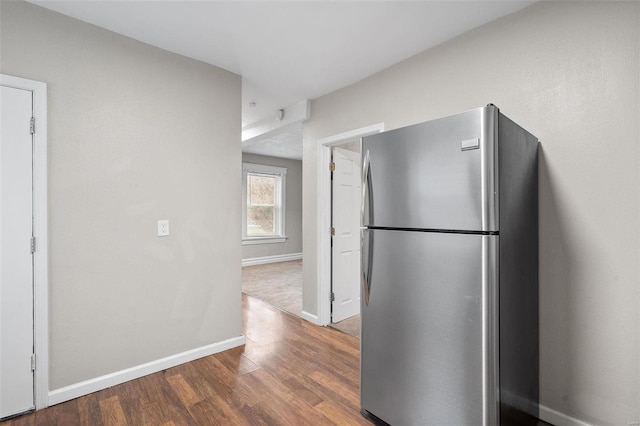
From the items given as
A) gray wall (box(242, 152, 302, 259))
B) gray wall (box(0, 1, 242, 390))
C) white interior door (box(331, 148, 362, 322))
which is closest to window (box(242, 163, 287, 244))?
gray wall (box(242, 152, 302, 259))

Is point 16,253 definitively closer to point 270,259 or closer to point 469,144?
point 469,144

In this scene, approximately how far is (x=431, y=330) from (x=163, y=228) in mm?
2037

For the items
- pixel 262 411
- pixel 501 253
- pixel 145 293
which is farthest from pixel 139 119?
pixel 501 253

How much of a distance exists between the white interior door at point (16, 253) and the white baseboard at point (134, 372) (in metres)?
0.16

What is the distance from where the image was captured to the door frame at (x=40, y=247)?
189cm

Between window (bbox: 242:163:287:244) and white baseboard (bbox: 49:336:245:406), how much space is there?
4146 mm

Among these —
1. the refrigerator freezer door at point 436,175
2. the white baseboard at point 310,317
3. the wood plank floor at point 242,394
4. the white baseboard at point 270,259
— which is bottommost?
the wood plank floor at point 242,394

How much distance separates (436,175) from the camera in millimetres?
1504

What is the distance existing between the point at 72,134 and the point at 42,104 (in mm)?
215

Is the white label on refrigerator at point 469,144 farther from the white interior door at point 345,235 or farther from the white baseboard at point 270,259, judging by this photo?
the white baseboard at point 270,259

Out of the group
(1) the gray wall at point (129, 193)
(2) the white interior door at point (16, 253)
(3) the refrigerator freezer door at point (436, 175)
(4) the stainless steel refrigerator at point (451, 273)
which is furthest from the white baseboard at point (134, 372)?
(3) the refrigerator freezer door at point (436, 175)

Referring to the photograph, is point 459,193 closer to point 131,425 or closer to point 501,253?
point 501,253

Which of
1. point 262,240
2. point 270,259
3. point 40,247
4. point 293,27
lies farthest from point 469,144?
point 270,259

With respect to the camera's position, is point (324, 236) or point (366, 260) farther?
point (324, 236)
